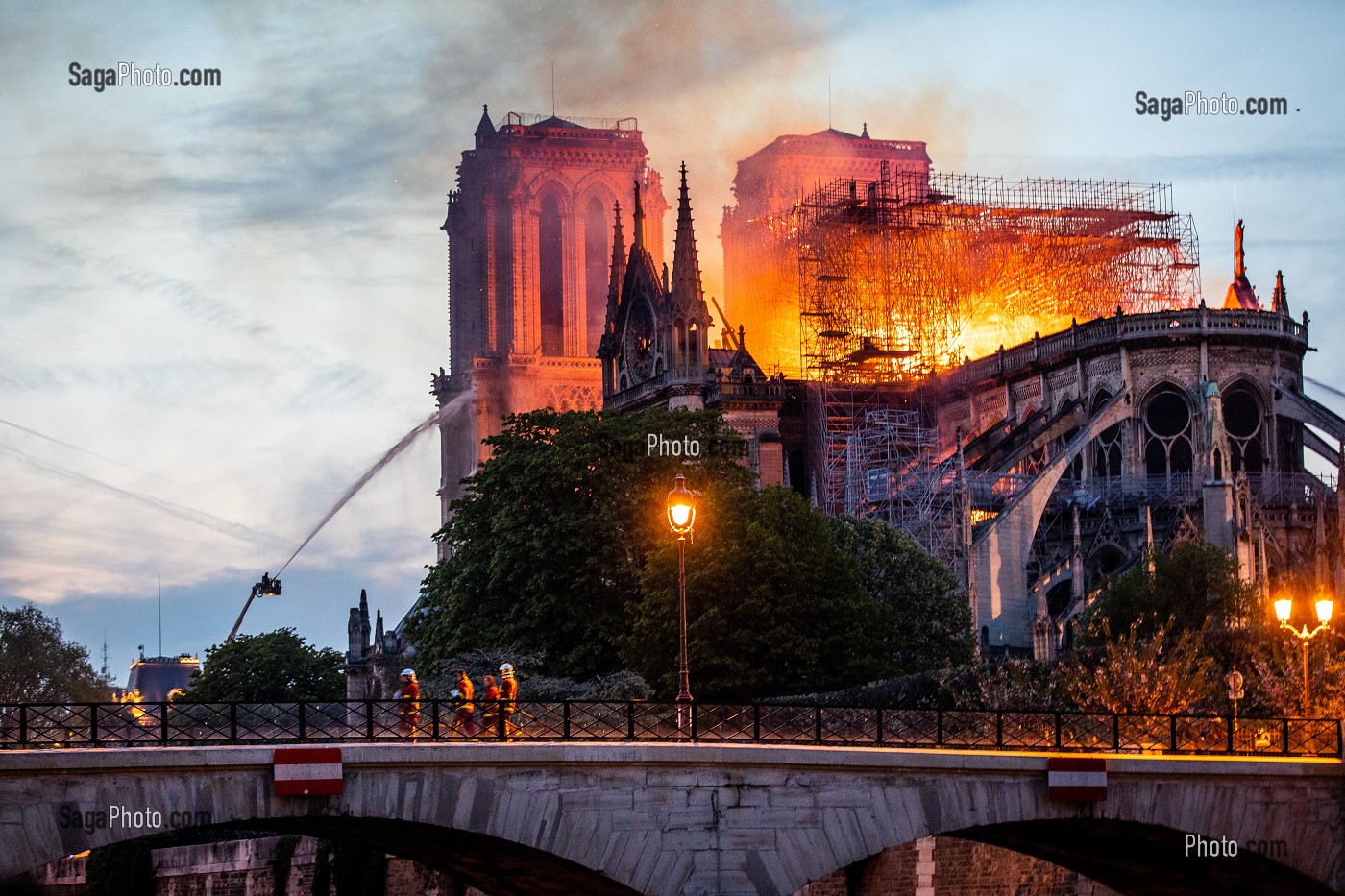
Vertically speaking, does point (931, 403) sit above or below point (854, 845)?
above

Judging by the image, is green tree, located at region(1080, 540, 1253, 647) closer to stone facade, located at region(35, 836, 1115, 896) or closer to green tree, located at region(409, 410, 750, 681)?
green tree, located at region(409, 410, 750, 681)

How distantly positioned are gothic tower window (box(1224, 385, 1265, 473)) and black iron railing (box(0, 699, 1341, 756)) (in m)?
42.8

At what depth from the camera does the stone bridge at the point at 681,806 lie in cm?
3084

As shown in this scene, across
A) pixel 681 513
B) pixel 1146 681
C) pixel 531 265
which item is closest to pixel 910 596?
pixel 1146 681

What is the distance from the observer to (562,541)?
64.1 m

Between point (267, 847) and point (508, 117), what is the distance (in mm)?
71086

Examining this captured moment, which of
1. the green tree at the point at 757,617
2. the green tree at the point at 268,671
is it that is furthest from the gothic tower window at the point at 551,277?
the green tree at the point at 757,617

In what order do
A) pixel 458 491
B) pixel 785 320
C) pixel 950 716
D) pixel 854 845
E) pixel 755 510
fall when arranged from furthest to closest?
pixel 458 491 < pixel 785 320 < pixel 755 510 < pixel 950 716 < pixel 854 845

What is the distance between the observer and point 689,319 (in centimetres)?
8844

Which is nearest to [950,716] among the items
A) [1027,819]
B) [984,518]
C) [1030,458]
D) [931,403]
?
[1027,819]

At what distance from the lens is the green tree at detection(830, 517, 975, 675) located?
6259 centimetres

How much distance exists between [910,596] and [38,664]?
50.3 metres

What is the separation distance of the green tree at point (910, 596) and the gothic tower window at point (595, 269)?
60.2 meters

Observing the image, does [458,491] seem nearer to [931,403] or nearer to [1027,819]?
[931,403]
